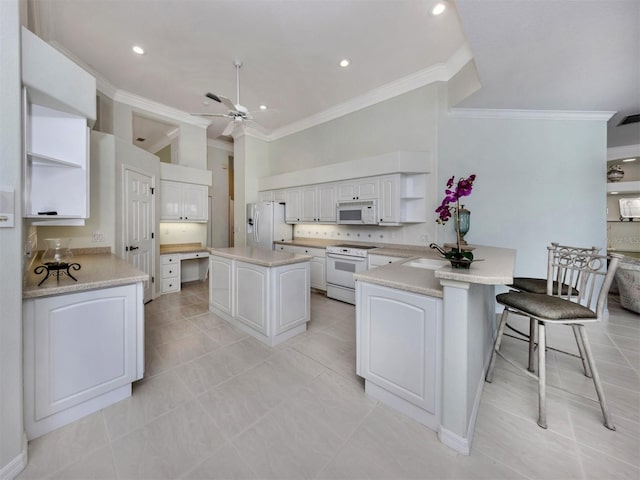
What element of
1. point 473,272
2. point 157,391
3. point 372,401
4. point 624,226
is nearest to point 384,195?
point 473,272

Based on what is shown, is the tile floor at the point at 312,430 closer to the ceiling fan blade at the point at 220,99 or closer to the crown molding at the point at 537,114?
the ceiling fan blade at the point at 220,99

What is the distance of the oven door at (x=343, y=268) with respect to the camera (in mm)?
3840

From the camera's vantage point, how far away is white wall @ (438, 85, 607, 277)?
3.27m

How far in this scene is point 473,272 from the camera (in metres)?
1.38

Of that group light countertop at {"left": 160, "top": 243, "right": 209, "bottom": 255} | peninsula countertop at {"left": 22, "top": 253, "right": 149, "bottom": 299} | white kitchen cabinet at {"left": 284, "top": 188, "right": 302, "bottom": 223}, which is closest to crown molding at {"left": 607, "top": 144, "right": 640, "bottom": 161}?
white kitchen cabinet at {"left": 284, "top": 188, "right": 302, "bottom": 223}

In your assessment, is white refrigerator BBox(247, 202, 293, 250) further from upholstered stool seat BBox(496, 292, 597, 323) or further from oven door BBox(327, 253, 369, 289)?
upholstered stool seat BBox(496, 292, 597, 323)

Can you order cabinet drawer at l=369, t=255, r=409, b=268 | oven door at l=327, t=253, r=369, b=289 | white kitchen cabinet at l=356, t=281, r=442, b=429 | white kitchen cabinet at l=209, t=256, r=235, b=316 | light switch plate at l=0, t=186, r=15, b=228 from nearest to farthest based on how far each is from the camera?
light switch plate at l=0, t=186, r=15, b=228
white kitchen cabinet at l=356, t=281, r=442, b=429
white kitchen cabinet at l=209, t=256, r=235, b=316
cabinet drawer at l=369, t=255, r=409, b=268
oven door at l=327, t=253, r=369, b=289

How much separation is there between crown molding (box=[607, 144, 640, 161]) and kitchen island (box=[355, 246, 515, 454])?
5.57 meters

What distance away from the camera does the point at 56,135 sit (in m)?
1.83

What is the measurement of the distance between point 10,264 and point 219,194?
19.0 ft

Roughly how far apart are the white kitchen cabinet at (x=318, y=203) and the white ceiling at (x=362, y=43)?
5.45 feet

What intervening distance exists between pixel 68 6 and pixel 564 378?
580 cm

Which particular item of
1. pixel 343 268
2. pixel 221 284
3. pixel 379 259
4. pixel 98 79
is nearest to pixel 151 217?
pixel 221 284

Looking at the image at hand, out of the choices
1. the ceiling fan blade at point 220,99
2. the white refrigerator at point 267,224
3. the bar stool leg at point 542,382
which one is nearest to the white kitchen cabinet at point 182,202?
the white refrigerator at point 267,224
